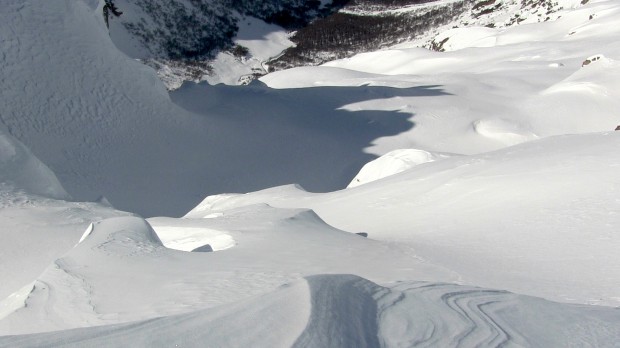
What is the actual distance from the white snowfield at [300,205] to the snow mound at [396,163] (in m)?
0.04

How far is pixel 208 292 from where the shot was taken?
9.29 ft

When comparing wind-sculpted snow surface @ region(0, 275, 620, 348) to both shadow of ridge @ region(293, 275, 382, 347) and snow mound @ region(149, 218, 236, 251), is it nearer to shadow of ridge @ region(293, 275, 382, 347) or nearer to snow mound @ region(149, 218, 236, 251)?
shadow of ridge @ region(293, 275, 382, 347)

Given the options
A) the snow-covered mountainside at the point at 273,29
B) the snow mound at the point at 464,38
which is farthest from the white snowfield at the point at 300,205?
the snow-covered mountainside at the point at 273,29

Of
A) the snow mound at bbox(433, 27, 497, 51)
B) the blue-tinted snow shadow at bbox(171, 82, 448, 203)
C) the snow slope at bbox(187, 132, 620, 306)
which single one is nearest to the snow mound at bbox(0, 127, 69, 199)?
the snow slope at bbox(187, 132, 620, 306)

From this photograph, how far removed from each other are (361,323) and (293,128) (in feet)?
37.3

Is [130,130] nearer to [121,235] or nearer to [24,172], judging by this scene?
[24,172]

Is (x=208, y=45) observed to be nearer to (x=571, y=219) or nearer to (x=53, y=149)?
(x=53, y=149)

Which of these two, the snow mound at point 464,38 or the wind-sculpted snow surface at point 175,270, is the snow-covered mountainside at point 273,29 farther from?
the wind-sculpted snow surface at point 175,270

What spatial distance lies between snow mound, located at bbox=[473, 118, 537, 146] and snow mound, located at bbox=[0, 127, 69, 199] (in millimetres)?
8642

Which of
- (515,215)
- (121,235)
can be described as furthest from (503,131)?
(121,235)

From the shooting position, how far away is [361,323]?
206 centimetres

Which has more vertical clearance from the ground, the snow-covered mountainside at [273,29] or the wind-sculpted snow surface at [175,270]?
the snow-covered mountainside at [273,29]

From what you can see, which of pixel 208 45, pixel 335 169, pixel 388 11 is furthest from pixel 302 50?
pixel 335 169

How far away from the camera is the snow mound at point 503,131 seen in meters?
12.4
